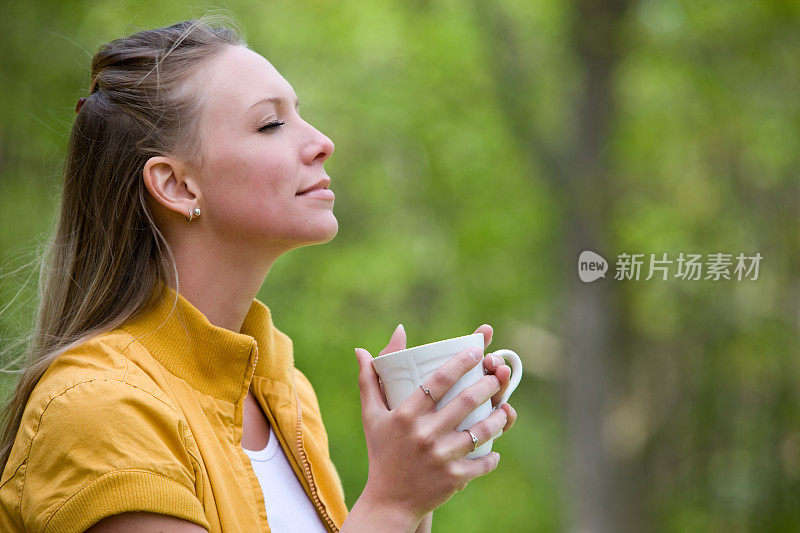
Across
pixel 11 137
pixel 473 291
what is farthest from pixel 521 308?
pixel 11 137

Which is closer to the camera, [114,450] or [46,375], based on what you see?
[114,450]

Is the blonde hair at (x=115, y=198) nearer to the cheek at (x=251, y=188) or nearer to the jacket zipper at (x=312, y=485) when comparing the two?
the cheek at (x=251, y=188)

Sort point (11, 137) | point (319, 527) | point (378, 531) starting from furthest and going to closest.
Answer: point (11, 137)
point (319, 527)
point (378, 531)

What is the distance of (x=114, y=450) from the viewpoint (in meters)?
1.17

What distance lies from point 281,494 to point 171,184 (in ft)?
1.86

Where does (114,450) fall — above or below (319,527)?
above

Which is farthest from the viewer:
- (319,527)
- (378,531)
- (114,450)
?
(319,527)

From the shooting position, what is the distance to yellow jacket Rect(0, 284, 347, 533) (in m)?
1.16

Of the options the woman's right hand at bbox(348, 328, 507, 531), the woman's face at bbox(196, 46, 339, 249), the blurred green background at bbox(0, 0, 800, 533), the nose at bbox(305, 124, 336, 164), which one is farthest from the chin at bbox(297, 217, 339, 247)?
the blurred green background at bbox(0, 0, 800, 533)

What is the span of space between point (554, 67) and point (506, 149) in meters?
0.97

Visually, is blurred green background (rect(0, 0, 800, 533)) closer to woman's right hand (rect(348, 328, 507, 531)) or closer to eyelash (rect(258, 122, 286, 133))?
eyelash (rect(258, 122, 286, 133))

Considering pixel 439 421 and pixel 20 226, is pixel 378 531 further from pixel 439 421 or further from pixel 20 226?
pixel 20 226

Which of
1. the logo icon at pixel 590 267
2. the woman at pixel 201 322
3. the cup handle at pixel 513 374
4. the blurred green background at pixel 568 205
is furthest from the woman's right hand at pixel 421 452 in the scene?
the logo icon at pixel 590 267

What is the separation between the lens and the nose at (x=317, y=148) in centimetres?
153
